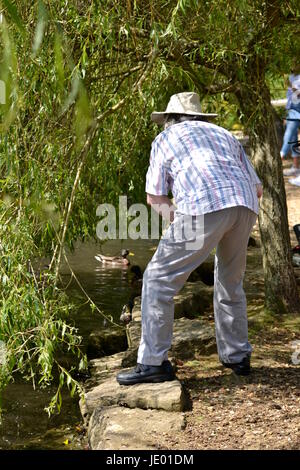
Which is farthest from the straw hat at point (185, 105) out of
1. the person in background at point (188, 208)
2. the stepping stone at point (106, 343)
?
the stepping stone at point (106, 343)

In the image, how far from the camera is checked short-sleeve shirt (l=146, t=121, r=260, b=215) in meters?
4.47

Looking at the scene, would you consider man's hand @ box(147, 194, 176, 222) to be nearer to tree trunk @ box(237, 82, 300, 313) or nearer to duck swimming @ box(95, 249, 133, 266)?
tree trunk @ box(237, 82, 300, 313)

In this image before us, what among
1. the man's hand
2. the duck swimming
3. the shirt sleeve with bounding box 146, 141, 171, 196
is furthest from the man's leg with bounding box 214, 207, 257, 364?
the duck swimming

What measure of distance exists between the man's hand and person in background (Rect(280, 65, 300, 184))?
10.1 ft

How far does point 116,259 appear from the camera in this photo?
10977 mm

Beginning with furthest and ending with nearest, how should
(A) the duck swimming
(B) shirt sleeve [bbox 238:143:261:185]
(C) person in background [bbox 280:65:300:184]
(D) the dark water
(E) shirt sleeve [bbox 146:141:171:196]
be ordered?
(A) the duck swimming
(C) person in background [bbox 280:65:300:184]
(D) the dark water
(B) shirt sleeve [bbox 238:143:261:185]
(E) shirt sleeve [bbox 146:141:171:196]

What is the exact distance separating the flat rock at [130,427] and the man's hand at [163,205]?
3.67ft

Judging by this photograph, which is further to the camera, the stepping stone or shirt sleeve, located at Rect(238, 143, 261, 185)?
the stepping stone

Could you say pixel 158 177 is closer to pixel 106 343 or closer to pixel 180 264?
pixel 180 264

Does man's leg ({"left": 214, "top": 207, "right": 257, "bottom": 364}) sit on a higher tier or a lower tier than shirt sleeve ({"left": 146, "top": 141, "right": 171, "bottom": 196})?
lower

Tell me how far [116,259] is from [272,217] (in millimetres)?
4533

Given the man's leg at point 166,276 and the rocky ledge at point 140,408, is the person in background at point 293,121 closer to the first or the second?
the rocky ledge at point 140,408

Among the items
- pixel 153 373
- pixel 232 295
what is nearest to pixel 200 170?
pixel 232 295

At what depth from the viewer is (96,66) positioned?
5.99 metres
